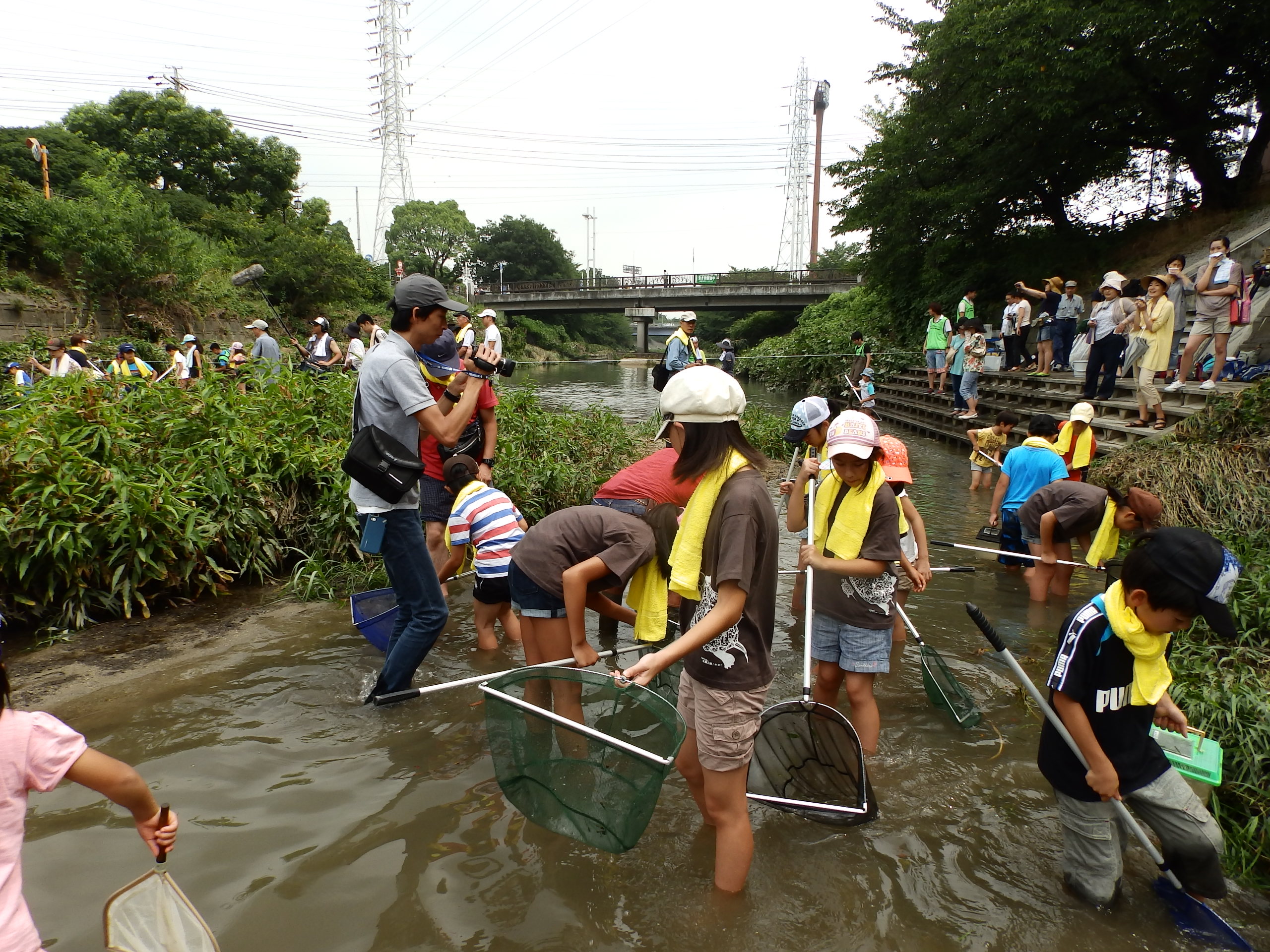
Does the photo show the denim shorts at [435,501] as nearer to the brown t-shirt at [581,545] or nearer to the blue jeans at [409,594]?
the blue jeans at [409,594]

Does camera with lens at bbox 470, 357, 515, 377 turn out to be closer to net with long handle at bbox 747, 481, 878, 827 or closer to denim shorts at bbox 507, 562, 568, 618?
denim shorts at bbox 507, 562, 568, 618

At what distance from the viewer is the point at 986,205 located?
20.4m

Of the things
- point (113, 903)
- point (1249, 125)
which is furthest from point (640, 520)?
point (1249, 125)

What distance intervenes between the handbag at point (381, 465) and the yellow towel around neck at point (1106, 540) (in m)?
4.83

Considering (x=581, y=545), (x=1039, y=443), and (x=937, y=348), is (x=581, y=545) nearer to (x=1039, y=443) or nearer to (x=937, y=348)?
(x=1039, y=443)

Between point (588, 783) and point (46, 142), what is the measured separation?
39812 mm

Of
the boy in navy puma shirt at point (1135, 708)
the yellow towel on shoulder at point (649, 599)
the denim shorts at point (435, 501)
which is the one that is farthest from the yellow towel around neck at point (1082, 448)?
the denim shorts at point (435, 501)

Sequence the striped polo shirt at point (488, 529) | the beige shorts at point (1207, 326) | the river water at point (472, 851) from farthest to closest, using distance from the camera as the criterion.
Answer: the beige shorts at point (1207, 326) < the striped polo shirt at point (488, 529) < the river water at point (472, 851)

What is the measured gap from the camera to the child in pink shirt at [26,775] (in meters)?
1.63

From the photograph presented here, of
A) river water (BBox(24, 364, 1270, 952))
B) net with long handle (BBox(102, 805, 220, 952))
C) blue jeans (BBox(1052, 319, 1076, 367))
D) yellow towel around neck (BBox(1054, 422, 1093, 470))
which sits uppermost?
blue jeans (BBox(1052, 319, 1076, 367))

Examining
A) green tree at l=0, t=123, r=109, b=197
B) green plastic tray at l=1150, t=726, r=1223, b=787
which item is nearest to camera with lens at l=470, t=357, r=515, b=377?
green plastic tray at l=1150, t=726, r=1223, b=787

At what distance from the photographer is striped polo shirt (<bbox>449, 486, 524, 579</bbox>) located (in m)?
4.29

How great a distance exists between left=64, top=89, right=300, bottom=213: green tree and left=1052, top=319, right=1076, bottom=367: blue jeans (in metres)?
33.8

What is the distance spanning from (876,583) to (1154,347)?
8392 mm
